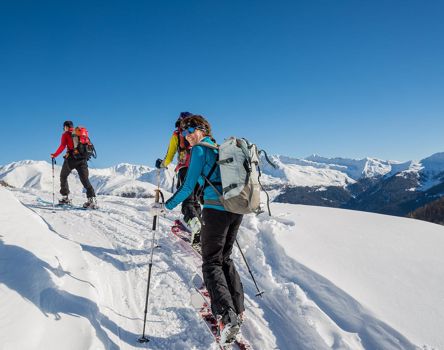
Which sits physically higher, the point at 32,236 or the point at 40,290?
the point at 32,236

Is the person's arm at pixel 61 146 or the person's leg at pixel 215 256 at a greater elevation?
the person's arm at pixel 61 146

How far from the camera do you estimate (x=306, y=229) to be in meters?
8.68

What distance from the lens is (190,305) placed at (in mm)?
5621

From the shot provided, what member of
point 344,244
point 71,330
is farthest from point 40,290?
point 344,244

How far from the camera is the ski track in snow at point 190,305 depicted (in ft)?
15.4

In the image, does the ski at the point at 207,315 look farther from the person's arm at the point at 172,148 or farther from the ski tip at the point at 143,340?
the person's arm at the point at 172,148

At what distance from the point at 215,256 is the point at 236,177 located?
1149mm

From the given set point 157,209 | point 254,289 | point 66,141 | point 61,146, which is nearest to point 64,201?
point 61,146

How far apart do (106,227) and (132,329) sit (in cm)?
552

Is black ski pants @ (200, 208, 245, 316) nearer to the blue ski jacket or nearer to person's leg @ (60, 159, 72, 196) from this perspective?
the blue ski jacket

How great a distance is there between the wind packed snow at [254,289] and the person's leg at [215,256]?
2.55ft

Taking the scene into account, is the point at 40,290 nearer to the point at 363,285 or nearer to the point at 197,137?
the point at 197,137

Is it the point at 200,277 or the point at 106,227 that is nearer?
the point at 200,277

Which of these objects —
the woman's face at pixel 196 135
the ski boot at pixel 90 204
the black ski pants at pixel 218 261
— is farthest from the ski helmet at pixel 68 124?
the black ski pants at pixel 218 261
